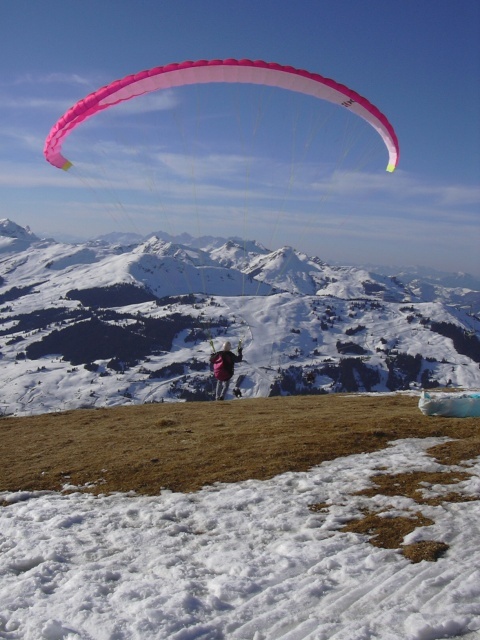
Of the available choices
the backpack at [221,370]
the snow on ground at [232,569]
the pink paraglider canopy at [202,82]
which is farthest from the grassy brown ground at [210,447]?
the pink paraglider canopy at [202,82]

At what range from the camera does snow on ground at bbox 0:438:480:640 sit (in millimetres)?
6551

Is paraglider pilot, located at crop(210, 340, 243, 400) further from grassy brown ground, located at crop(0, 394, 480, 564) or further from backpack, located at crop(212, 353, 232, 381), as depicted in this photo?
grassy brown ground, located at crop(0, 394, 480, 564)

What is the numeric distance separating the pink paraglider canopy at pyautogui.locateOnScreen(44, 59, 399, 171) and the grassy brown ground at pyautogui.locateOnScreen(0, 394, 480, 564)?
12.3 meters

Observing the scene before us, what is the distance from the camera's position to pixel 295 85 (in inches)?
740

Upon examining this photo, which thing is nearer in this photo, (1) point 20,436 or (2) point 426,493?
(2) point 426,493

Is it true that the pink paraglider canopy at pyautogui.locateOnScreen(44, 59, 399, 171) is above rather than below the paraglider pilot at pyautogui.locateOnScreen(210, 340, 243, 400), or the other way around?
above

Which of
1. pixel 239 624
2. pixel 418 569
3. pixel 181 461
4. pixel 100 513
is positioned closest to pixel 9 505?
pixel 100 513

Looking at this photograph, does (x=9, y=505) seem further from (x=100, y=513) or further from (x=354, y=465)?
(x=354, y=465)

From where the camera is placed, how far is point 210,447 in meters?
14.7

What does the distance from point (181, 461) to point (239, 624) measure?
7058 millimetres

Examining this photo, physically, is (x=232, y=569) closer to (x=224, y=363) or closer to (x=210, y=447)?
(x=210, y=447)

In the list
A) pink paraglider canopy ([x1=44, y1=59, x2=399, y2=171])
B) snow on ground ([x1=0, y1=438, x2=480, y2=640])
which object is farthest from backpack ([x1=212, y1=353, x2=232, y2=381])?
pink paraglider canopy ([x1=44, y1=59, x2=399, y2=171])

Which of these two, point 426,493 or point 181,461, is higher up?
point 426,493

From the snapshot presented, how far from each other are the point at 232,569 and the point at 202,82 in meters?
16.9
